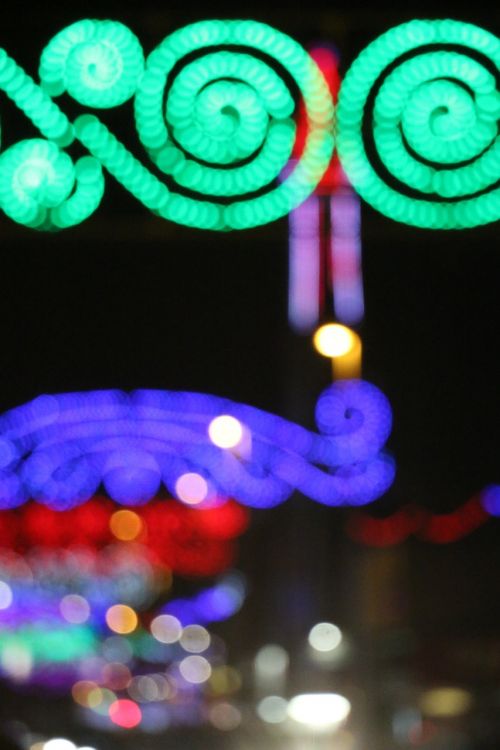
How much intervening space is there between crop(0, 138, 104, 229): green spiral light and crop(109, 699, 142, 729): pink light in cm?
878

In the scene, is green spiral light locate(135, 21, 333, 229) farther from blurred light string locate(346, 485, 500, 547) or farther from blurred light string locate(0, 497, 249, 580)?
blurred light string locate(0, 497, 249, 580)

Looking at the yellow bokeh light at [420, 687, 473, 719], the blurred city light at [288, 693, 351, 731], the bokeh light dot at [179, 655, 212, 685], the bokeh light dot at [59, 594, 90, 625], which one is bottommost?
the yellow bokeh light at [420, 687, 473, 719]

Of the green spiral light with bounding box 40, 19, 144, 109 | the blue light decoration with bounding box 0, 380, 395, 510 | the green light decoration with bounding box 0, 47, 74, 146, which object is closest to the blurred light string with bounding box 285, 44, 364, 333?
the green spiral light with bounding box 40, 19, 144, 109

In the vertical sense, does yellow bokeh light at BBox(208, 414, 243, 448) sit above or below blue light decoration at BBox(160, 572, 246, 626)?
below

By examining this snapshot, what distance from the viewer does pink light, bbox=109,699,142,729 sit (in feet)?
39.8

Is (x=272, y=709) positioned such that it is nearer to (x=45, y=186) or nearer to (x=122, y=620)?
(x=122, y=620)

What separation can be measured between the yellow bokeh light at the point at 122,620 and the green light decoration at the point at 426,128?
13.8 meters

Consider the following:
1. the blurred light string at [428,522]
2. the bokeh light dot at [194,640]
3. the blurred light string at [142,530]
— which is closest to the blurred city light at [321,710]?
the blurred light string at [142,530]

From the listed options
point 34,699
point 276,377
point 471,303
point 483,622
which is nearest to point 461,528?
point 471,303

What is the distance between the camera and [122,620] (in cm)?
1706

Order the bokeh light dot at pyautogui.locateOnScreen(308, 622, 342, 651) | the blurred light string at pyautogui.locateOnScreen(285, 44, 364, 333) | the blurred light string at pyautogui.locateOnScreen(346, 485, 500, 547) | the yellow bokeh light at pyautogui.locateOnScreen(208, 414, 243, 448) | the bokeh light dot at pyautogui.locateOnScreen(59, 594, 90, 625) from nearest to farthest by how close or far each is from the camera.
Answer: the blurred light string at pyautogui.locateOnScreen(285, 44, 364, 333)
the yellow bokeh light at pyautogui.locateOnScreen(208, 414, 243, 448)
the blurred light string at pyautogui.locateOnScreen(346, 485, 500, 547)
the bokeh light dot at pyautogui.locateOnScreen(308, 622, 342, 651)
the bokeh light dot at pyautogui.locateOnScreen(59, 594, 90, 625)

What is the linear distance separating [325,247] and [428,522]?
3.60 metres

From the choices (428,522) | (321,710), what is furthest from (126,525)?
(321,710)

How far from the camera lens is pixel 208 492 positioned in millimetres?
5422
